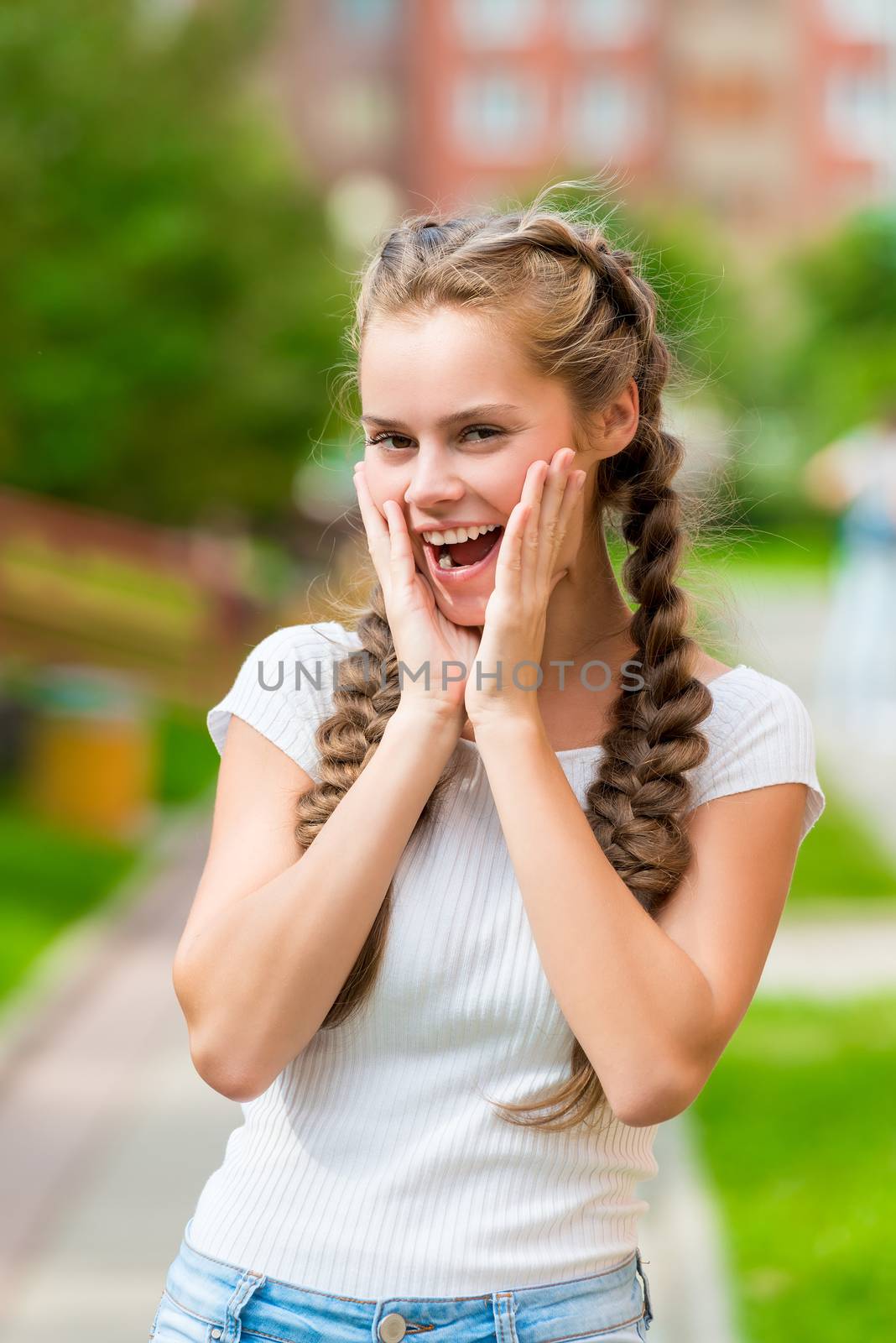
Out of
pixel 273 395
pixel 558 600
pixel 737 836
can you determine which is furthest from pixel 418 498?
pixel 273 395

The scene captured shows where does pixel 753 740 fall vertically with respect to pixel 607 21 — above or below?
below

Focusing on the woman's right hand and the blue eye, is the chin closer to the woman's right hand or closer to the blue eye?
the woman's right hand

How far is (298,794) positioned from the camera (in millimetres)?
2279

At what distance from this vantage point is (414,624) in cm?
225

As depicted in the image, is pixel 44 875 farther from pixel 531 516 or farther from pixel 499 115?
pixel 499 115

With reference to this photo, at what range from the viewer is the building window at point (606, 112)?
231 feet

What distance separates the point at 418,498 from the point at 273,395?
1442cm

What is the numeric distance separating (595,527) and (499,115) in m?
71.8

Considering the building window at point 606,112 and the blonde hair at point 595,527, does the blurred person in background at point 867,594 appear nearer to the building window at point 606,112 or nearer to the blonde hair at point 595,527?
the blonde hair at point 595,527

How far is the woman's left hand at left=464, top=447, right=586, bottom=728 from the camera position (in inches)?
86.1

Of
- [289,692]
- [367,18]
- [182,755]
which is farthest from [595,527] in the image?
[367,18]

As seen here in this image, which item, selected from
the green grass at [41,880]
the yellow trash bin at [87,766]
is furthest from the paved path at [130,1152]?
the yellow trash bin at [87,766]

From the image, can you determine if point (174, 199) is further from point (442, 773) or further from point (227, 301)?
point (442, 773)

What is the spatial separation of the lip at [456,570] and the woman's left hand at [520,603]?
37 mm
